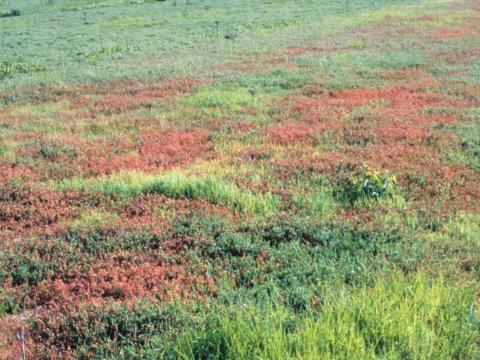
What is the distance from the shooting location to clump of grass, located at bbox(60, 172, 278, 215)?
8.09 m

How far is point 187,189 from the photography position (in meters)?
8.72

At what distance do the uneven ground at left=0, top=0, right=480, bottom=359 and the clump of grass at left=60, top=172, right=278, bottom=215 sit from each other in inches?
1.4

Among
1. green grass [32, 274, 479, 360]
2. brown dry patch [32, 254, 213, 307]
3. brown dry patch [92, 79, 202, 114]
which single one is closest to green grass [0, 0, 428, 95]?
brown dry patch [92, 79, 202, 114]

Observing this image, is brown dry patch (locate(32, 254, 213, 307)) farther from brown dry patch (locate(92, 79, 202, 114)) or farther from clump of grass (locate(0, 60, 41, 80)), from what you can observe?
clump of grass (locate(0, 60, 41, 80))

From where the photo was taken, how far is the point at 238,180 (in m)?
9.14

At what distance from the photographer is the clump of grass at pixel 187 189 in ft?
26.5

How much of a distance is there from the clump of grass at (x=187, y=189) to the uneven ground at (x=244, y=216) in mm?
37

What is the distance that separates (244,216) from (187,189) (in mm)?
1453

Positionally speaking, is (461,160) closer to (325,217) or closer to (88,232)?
(325,217)

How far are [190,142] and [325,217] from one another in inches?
211

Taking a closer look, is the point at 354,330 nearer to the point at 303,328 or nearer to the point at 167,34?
the point at 303,328

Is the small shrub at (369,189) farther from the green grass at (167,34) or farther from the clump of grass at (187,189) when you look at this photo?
the green grass at (167,34)

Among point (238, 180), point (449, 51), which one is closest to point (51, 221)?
point (238, 180)

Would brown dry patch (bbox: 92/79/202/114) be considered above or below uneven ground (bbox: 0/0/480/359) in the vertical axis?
above
